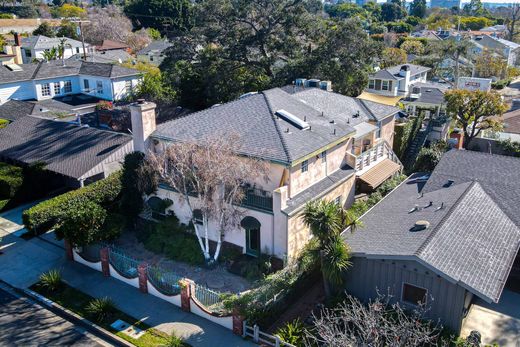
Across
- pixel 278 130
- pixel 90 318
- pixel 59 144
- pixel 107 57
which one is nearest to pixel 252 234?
pixel 278 130

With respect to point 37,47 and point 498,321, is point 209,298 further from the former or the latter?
point 37,47

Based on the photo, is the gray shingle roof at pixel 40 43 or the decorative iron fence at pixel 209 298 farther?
the gray shingle roof at pixel 40 43

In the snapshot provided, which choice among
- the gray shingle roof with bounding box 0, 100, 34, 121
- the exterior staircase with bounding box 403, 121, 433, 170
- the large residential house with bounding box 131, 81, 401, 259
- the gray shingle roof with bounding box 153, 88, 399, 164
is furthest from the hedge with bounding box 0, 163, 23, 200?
the exterior staircase with bounding box 403, 121, 433, 170

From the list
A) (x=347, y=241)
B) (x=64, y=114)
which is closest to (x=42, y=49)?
(x=64, y=114)

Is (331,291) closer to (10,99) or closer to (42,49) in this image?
(10,99)

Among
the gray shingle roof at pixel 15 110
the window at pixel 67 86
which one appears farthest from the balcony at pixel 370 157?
the window at pixel 67 86

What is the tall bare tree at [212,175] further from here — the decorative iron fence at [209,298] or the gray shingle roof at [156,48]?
the gray shingle roof at [156,48]
